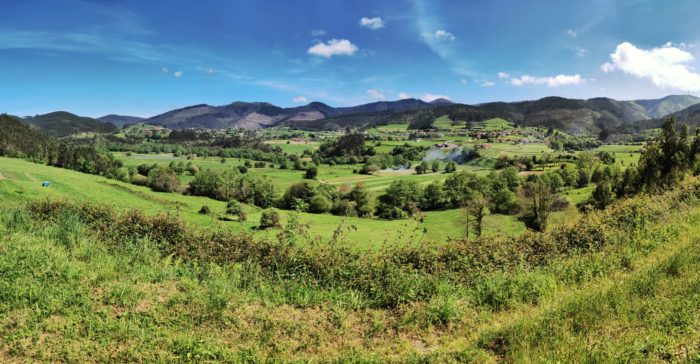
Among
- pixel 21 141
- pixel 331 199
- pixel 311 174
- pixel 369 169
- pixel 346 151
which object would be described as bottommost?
pixel 331 199

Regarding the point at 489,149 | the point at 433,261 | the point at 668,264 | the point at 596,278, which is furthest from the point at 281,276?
the point at 489,149

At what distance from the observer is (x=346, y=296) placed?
7.15 meters

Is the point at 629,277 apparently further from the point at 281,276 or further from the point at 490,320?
the point at 281,276

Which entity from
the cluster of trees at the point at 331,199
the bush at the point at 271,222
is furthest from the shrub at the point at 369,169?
the bush at the point at 271,222

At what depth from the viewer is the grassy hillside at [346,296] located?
16.9 ft

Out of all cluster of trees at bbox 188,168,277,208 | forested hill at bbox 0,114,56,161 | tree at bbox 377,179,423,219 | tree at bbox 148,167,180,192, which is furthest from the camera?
forested hill at bbox 0,114,56,161

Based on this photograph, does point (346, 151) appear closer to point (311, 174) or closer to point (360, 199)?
point (311, 174)

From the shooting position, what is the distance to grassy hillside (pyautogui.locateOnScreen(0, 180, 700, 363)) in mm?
5141

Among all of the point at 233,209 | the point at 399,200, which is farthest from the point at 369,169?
the point at 233,209

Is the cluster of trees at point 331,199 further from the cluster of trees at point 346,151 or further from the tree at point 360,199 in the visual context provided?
the cluster of trees at point 346,151

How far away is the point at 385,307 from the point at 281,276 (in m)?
2.43

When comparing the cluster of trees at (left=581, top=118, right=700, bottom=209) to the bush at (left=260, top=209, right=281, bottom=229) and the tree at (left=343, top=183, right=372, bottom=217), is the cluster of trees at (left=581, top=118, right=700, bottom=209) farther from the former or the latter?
the tree at (left=343, top=183, right=372, bottom=217)

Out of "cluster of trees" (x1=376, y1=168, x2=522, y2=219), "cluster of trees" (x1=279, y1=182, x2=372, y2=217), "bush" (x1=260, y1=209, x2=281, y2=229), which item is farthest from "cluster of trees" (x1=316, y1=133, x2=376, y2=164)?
"bush" (x1=260, y1=209, x2=281, y2=229)

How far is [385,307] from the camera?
704cm
